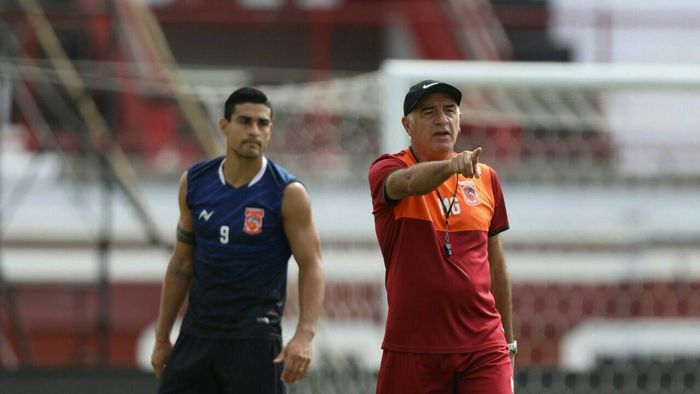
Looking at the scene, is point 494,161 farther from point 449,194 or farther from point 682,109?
point 449,194

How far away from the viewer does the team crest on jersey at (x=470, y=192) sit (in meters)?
5.12

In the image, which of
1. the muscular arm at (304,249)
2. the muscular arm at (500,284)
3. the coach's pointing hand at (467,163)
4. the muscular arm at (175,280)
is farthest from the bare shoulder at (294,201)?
the coach's pointing hand at (467,163)

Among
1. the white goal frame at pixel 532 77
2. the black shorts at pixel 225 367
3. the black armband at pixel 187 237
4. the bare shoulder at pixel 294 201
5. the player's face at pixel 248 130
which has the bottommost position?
the black shorts at pixel 225 367

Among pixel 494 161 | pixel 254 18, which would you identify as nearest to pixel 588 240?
pixel 494 161

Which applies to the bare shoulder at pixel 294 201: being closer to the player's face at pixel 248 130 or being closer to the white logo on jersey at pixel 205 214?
the player's face at pixel 248 130

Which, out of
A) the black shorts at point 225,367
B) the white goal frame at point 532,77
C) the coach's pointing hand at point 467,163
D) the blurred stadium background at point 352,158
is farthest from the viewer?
the blurred stadium background at point 352,158

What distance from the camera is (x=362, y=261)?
35.9 feet

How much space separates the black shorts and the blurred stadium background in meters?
3.23

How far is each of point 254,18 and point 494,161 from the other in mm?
5464

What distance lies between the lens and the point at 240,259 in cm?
586

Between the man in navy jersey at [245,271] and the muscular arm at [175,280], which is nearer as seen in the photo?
the man in navy jersey at [245,271]

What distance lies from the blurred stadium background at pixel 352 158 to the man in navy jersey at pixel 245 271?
3.05m

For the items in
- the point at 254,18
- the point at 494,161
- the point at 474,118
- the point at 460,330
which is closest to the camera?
the point at 460,330

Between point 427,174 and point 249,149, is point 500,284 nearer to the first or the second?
point 427,174
